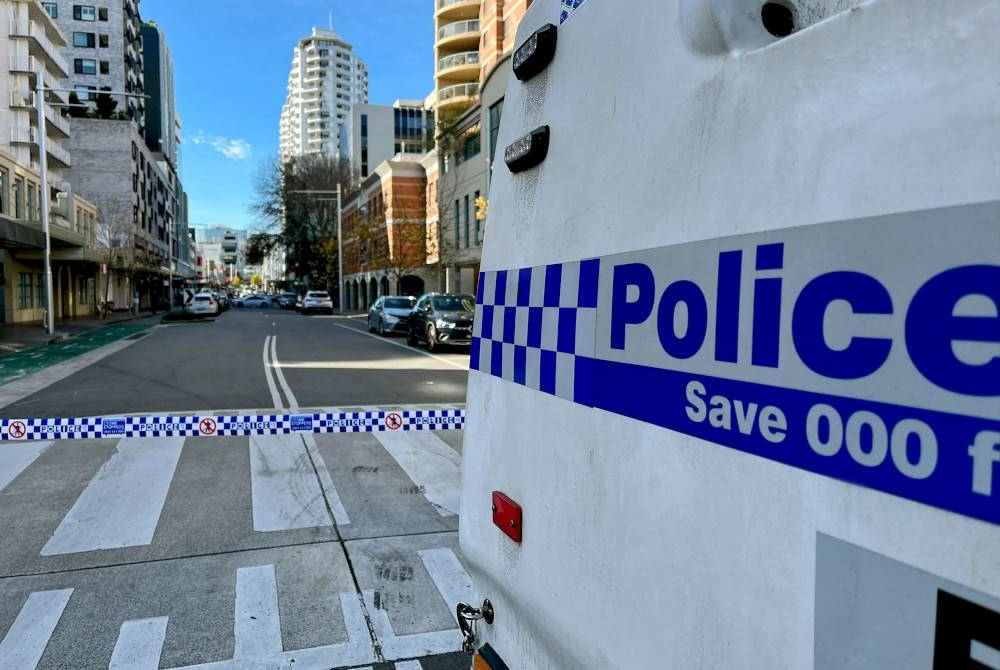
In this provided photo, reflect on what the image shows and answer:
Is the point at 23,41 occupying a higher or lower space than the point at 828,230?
higher

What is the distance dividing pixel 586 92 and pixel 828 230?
0.85 meters

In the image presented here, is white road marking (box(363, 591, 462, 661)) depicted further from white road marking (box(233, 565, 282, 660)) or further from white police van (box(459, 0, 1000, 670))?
white police van (box(459, 0, 1000, 670))

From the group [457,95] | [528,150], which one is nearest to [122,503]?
[528,150]

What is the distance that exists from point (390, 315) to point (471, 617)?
23582 millimetres

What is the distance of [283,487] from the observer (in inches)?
243

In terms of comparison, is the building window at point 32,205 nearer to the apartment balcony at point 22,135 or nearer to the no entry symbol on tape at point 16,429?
the apartment balcony at point 22,135

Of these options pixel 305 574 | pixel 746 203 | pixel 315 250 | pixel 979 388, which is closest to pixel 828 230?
pixel 746 203

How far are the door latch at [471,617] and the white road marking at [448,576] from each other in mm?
1524

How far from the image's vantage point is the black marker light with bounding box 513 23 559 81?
1930 mm

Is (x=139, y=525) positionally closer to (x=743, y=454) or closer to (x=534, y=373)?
(x=534, y=373)

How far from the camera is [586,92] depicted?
1.74 meters

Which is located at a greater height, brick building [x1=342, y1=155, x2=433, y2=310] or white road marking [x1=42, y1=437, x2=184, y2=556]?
brick building [x1=342, y1=155, x2=433, y2=310]

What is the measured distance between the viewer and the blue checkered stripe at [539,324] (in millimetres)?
1690

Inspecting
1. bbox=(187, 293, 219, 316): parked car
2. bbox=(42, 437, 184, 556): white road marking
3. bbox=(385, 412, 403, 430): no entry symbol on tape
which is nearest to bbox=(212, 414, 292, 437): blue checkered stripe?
bbox=(42, 437, 184, 556): white road marking
